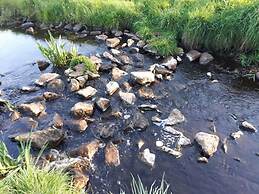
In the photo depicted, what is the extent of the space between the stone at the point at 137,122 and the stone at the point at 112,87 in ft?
3.91

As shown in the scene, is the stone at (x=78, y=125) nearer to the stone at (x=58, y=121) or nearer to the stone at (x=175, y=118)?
the stone at (x=58, y=121)

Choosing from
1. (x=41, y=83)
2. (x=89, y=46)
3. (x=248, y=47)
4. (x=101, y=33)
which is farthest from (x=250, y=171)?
(x=101, y=33)

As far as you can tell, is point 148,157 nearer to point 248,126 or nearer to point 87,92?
point 248,126

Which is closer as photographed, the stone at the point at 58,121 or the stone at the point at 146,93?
the stone at the point at 58,121

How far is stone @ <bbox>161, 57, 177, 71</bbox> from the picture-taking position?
33.0 feet

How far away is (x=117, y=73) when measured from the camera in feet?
31.9

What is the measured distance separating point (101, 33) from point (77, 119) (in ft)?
18.9

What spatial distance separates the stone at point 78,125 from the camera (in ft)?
24.8

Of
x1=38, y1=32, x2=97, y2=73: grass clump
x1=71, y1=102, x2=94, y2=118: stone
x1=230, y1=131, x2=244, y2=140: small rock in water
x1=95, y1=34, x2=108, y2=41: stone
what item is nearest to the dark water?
x1=230, y1=131, x2=244, y2=140: small rock in water

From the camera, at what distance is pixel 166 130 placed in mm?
7555

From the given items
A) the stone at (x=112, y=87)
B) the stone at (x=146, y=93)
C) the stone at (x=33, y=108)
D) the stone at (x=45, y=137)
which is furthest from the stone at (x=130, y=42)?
the stone at (x=45, y=137)

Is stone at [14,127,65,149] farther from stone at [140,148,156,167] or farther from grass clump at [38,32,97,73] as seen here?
grass clump at [38,32,97,73]

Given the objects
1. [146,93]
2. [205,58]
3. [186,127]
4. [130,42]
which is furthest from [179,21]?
[186,127]

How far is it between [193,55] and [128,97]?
3.08 meters
